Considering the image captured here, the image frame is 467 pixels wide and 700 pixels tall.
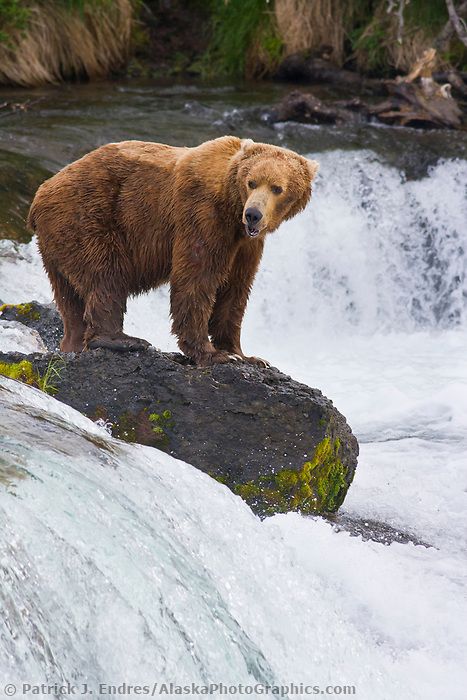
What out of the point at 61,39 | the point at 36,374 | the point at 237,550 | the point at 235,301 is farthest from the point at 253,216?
the point at 61,39

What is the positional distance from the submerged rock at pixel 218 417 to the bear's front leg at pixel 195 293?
0.20m

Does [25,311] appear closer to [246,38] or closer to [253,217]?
[253,217]

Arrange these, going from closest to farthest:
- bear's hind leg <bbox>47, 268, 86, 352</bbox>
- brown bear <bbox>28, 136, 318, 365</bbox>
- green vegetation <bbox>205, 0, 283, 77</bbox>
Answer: brown bear <bbox>28, 136, 318, 365</bbox> < bear's hind leg <bbox>47, 268, 86, 352</bbox> < green vegetation <bbox>205, 0, 283, 77</bbox>

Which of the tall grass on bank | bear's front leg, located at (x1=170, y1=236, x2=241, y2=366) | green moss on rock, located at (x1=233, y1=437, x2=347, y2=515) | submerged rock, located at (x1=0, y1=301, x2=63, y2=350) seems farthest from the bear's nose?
the tall grass on bank

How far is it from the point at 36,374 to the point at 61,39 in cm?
890

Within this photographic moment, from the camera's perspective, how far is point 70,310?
201 inches

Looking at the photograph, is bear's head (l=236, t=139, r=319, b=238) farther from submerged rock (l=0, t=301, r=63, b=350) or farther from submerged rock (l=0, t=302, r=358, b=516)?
submerged rock (l=0, t=301, r=63, b=350)

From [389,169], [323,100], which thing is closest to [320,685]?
[389,169]

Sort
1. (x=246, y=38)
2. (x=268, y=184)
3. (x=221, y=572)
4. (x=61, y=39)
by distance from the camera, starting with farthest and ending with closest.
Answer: (x=246, y=38) < (x=61, y=39) < (x=268, y=184) < (x=221, y=572)

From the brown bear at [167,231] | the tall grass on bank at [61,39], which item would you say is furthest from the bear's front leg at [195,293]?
the tall grass on bank at [61,39]

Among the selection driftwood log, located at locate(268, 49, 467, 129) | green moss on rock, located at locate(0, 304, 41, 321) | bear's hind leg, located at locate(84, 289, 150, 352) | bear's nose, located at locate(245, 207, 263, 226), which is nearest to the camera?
bear's nose, located at locate(245, 207, 263, 226)

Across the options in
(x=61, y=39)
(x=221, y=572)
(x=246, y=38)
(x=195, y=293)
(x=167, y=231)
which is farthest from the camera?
(x=246, y=38)

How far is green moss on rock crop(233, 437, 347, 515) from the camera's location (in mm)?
4512

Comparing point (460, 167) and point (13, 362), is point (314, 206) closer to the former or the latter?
point (460, 167)
